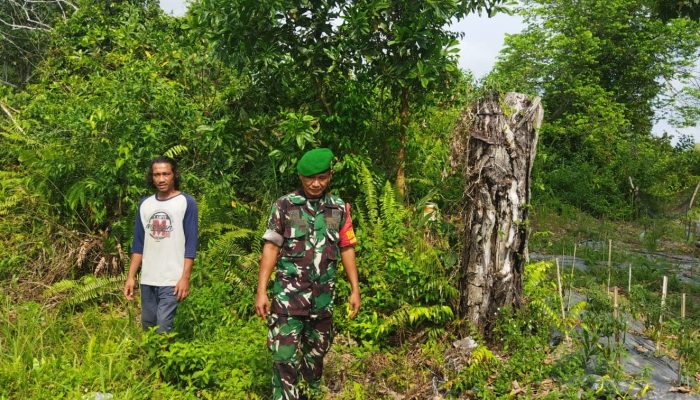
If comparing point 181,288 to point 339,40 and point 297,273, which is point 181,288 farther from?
point 339,40

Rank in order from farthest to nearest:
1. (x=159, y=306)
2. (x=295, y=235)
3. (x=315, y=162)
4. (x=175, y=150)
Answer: (x=175, y=150), (x=159, y=306), (x=295, y=235), (x=315, y=162)

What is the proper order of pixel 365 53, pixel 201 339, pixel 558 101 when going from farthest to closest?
pixel 558 101 → pixel 365 53 → pixel 201 339

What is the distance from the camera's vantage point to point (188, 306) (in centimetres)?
474

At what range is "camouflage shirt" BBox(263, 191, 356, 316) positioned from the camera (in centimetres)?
354

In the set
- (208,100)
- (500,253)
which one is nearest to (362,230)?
(500,253)

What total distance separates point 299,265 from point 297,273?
6 cm

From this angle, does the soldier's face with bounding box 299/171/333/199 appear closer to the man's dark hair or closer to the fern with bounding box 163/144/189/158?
the man's dark hair

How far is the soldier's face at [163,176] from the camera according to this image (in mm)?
3965

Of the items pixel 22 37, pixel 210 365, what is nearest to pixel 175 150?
pixel 210 365

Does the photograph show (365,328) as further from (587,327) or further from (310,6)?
(310,6)

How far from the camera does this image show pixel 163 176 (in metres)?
3.98

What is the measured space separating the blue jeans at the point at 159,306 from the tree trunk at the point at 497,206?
8.31 ft

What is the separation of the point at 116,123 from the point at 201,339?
9.54ft

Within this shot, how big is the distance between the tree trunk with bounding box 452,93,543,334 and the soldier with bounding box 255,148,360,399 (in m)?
1.50
